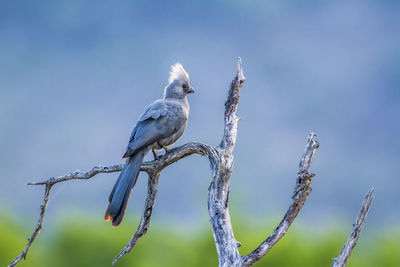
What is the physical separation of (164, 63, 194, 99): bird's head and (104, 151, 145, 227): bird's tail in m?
1.29

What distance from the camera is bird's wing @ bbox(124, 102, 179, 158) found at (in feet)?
19.0

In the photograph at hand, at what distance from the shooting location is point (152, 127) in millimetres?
5973

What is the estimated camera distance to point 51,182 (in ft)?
17.6

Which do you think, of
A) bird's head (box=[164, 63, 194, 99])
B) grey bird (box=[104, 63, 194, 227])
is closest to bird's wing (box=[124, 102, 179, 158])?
grey bird (box=[104, 63, 194, 227])

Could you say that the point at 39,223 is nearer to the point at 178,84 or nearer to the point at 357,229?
the point at 178,84

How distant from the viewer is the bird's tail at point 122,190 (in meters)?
5.28

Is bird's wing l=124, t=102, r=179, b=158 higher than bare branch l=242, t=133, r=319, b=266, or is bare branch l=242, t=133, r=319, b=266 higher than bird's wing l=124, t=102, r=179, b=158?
bird's wing l=124, t=102, r=179, b=158

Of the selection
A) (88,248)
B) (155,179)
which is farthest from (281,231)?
(88,248)

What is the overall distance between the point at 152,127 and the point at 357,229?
8.31ft

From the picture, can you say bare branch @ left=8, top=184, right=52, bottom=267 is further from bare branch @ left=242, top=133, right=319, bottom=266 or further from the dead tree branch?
bare branch @ left=242, top=133, right=319, bottom=266

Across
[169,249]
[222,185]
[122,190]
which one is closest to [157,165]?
[122,190]

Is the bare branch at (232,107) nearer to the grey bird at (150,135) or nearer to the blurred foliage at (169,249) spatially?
the grey bird at (150,135)

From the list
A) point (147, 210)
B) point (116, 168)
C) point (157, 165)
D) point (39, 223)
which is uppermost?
point (157, 165)

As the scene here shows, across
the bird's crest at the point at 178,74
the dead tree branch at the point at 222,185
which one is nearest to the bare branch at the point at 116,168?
the dead tree branch at the point at 222,185
